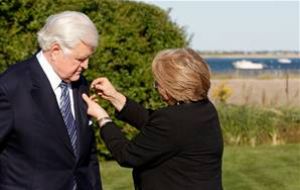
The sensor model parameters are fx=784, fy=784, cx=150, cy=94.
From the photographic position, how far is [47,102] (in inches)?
167

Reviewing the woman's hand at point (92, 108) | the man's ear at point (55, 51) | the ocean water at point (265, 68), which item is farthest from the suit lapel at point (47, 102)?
the ocean water at point (265, 68)

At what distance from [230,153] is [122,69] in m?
2.38

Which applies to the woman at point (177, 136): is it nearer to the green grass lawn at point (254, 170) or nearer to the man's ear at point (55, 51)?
the man's ear at point (55, 51)

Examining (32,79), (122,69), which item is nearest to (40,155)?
(32,79)

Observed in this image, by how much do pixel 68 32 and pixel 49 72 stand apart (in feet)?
0.89

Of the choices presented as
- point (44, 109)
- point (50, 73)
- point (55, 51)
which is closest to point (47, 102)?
point (44, 109)

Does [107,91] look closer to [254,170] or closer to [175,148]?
[175,148]

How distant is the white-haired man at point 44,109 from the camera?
4.16 metres

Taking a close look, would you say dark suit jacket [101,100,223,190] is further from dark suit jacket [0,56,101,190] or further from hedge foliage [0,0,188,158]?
hedge foliage [0,0,188,158]

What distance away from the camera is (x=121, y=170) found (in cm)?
1116

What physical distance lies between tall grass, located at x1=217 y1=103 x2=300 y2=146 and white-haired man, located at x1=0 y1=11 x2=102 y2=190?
10137 millimetres

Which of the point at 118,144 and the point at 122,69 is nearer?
the point at 118,144

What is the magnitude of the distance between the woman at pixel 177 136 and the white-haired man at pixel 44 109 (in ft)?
1.04

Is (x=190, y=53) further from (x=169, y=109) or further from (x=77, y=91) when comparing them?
(x=77, y=91)
